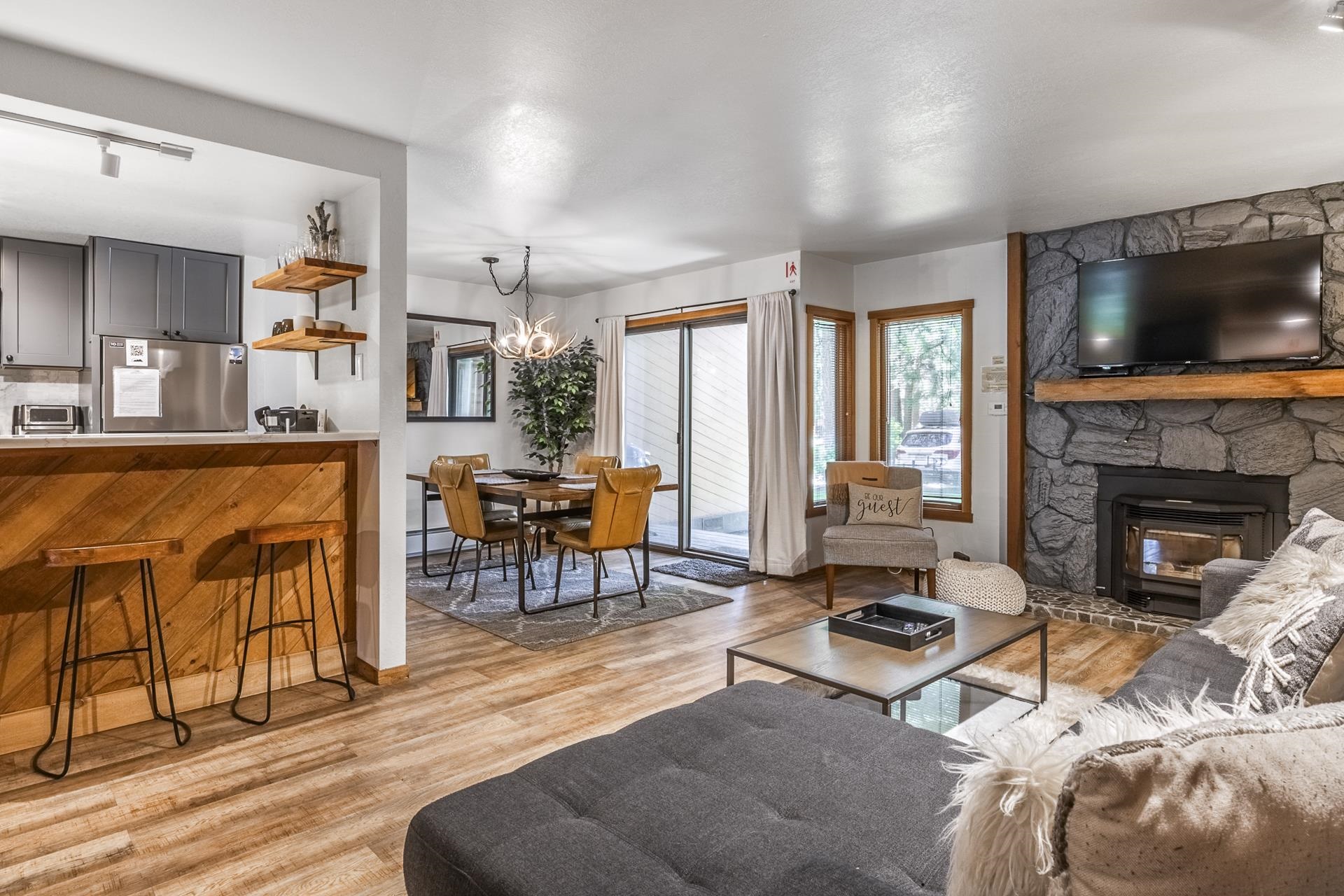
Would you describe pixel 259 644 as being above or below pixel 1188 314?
below

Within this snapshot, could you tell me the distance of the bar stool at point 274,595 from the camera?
308 centimetres

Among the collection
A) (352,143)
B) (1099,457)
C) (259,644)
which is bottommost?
(259,644)

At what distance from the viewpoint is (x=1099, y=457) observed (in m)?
4.88

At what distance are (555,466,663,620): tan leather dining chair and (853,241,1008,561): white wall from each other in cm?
244

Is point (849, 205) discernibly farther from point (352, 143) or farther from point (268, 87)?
point (268, 87)

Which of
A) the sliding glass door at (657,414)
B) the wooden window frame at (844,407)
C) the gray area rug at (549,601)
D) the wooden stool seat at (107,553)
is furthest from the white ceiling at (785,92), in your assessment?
the gray area rug at (549,601)

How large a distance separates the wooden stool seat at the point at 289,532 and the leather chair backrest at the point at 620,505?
62.7 inches

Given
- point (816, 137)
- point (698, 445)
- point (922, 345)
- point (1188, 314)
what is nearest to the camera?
point (816, 137)

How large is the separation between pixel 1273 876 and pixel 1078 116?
11.2ft

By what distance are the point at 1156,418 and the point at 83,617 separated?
223 inches

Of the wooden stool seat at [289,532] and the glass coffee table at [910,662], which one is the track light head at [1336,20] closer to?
the glass coffee table at [910,662]

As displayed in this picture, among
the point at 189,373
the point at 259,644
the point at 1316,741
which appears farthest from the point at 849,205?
the point at 189,373

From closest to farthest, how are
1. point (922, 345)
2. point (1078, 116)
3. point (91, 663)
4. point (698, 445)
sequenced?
point (91, 663) < point (1078, 116) < point (922, 345) < point (698, 445)

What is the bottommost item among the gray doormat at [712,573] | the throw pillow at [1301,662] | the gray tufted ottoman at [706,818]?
the gray doormat at [712,573]
